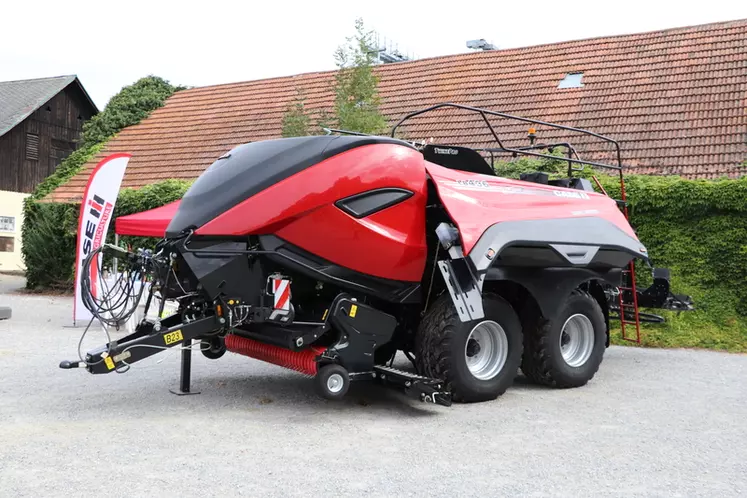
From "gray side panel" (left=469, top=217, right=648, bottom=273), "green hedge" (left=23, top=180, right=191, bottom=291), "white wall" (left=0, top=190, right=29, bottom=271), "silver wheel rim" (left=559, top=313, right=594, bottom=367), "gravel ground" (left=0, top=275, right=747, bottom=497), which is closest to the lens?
"gravel ground" (left=0, top=275, right=747, bottom=497)

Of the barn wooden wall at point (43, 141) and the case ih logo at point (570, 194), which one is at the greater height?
the barn wooden wall at point (43, 141)

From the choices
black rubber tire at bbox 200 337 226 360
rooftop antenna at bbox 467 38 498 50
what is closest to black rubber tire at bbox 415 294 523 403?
black rubber tire at bbox 200 337 226 360

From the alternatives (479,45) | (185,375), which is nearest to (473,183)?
(185,375)

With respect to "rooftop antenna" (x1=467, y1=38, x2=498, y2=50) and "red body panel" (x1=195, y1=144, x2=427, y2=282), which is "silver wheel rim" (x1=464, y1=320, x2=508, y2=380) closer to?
"red body panel" (x1=195, y1=144, x2=427, y2=282)

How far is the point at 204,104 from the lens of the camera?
23875 millimetres

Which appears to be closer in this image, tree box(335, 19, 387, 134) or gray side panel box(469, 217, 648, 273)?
gray side panel box(469, 217, 648, 273)

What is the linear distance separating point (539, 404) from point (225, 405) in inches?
113

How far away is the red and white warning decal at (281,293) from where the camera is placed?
6.21m

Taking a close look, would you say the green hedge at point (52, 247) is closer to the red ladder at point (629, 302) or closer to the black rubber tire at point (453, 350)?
the red ladder at point (629, 302)

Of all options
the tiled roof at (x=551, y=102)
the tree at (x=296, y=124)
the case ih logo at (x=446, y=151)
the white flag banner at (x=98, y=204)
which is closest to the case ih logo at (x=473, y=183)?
the case ih logo at (x=446, y=151)

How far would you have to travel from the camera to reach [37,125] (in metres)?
33.8

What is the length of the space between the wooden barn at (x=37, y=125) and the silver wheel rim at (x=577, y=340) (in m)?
29.6

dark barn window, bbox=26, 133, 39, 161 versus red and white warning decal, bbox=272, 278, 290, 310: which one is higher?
dark barn window, bbox=26, 133, 39, 161

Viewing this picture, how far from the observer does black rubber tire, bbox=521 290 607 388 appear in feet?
25.0
